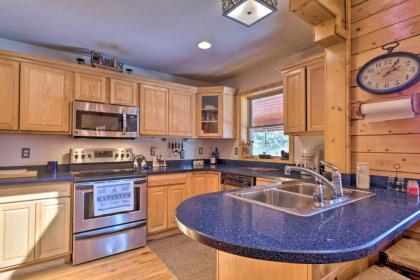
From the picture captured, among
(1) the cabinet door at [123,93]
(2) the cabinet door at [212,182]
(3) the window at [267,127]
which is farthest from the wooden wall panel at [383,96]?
(1) the cabinet door at [123,93]

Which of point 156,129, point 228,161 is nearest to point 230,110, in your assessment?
point 228,161

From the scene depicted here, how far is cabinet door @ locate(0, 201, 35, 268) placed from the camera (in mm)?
2045

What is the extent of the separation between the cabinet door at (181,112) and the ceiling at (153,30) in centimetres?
52

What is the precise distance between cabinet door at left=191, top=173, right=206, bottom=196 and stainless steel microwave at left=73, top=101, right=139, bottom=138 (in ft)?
3.34

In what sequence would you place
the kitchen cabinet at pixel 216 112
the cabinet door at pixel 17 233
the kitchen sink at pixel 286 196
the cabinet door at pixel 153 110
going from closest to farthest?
the kitchen sink at pixel 286 196, the cabinet door at pixel 17 233, the cabinet door at pixel 153 110, the kitchen cabinet at pixel 216 112

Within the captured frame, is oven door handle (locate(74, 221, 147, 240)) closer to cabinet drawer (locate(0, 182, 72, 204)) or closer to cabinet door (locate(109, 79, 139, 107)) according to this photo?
cabinet drawer (locate(0, 182, 72, 204))

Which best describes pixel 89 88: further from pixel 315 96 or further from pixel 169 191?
pixel 315 96

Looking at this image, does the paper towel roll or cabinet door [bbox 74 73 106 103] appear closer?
the paper towel roll

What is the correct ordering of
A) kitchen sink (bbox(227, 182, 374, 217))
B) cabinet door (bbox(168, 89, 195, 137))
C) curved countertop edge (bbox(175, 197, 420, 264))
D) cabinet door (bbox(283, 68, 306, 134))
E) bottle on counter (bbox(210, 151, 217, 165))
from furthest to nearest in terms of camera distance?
bottle on counter (bbox(210, 151, 217, 165)) < cabinet door (bbox(168, 89, 195, 137)) < cabinet door (bbox(283, 68, 306, 134)) < kitchen sink (bbox(227, 182, 374, 217)) < curved countertop edge (bbox(175, 197, 420, 264))

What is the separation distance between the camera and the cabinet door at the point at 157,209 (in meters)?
2.91

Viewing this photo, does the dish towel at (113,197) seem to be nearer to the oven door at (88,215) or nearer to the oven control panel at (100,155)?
the oven door at (88,215)

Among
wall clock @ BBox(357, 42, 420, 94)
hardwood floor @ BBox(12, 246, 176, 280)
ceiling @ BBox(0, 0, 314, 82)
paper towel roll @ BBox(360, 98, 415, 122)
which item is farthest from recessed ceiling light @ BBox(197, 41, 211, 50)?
hardwood floor @ BBox(12, 246, 176, 280)

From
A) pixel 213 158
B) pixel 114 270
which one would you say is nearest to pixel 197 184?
pixel 213 158

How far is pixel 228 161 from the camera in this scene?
4.04m
